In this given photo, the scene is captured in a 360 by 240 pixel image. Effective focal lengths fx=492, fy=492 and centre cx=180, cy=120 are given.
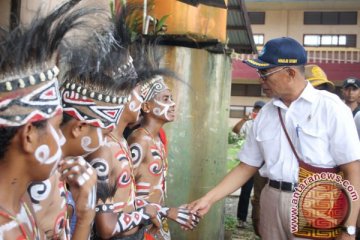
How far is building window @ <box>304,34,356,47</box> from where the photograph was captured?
20938 millimetres

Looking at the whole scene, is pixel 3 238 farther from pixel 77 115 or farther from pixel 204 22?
pixel 204 22

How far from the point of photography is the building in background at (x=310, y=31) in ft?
65.3

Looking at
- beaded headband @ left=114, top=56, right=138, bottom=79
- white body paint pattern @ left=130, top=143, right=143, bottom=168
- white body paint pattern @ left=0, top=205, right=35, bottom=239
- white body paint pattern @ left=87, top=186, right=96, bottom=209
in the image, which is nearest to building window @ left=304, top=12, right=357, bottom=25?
white body paint pattern @ left=130, top=143, right=143, bottom=168

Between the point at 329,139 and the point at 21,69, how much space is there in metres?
2.08

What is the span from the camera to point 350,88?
588 cm

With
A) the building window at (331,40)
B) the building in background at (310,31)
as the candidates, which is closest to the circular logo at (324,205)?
the building in background at (310,31)

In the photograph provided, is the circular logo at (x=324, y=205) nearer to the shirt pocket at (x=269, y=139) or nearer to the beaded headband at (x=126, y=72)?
the shirt pocket at (x=269, y=139)

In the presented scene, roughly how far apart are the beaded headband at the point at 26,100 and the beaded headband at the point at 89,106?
0.63m

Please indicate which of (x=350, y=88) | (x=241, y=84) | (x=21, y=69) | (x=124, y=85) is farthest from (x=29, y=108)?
(x=241, y=84)

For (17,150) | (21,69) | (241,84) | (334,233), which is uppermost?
(241,84)

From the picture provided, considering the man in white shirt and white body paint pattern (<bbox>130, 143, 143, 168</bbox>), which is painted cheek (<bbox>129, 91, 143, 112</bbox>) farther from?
the man in white shirt

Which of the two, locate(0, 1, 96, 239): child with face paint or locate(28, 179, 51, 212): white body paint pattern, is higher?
locate(0, 1, 96, 239): child with face paint

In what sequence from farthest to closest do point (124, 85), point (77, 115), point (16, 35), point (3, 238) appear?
Answer: point (124, 85), point (77, 115), point (16, 35), point (3, 238)

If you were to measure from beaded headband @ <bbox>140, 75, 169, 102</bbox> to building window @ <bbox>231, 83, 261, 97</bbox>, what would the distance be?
1775 centimetres
